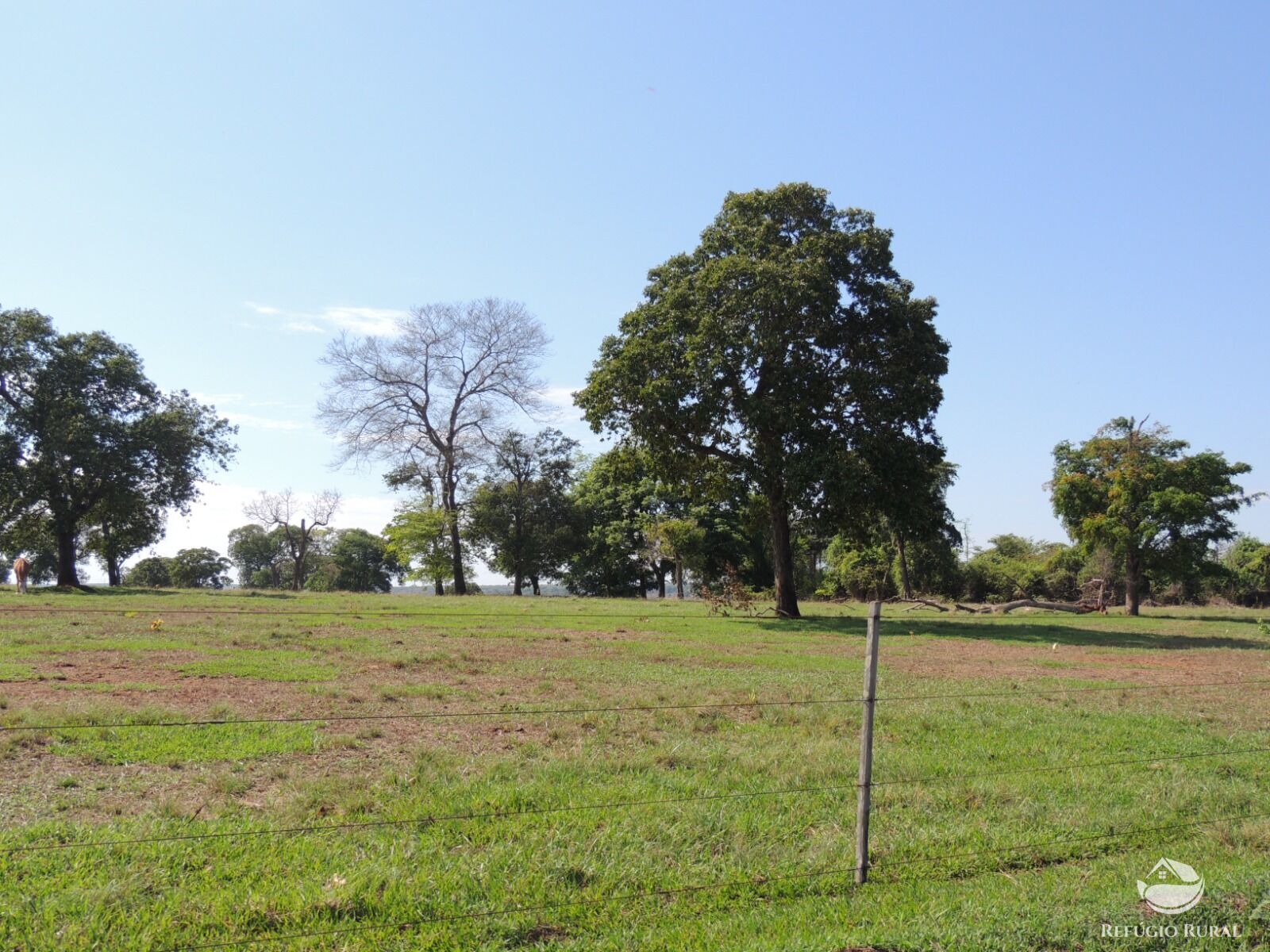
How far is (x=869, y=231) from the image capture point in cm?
2922

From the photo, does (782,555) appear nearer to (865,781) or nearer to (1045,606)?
(1045,606)

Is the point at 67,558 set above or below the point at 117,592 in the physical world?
above

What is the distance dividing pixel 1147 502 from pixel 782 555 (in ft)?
60.0

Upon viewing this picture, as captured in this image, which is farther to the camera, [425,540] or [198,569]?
[198,569]

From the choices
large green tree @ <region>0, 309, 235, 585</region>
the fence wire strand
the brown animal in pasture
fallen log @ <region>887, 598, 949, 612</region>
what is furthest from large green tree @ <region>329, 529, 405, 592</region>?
the fence wire strand

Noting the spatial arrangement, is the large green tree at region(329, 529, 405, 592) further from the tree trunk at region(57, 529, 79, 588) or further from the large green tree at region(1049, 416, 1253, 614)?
the large green tree at region(1049, 416, 1253, 614)

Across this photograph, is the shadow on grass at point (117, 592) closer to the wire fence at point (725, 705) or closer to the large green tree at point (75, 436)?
the large green tree at point (75, 436)

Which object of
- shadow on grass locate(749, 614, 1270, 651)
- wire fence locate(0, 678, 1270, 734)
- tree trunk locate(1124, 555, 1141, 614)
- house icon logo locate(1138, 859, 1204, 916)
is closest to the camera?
house icon logo locate(1138, 859, 1204, 916)

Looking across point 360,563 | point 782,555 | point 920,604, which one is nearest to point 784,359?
point 782,555

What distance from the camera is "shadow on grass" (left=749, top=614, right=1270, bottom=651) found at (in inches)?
924

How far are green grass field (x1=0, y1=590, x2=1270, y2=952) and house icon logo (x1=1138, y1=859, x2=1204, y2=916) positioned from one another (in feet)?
0.26

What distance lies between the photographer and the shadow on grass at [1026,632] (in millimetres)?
23469

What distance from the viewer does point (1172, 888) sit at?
5.49 metres

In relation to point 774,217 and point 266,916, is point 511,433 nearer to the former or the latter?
point 774,217
